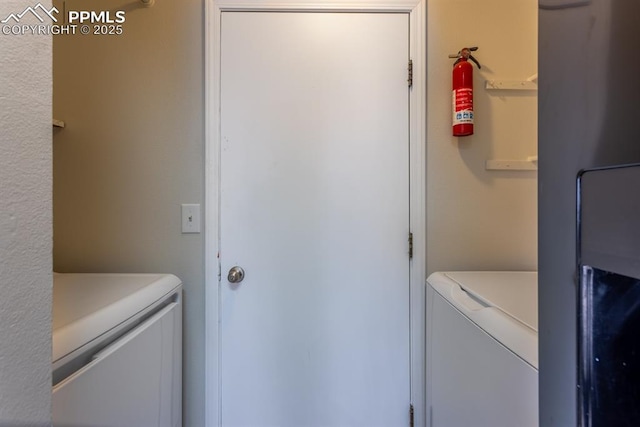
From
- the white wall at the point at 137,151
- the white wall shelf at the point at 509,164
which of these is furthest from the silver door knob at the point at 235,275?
the white wall shelf at the point at 509,164

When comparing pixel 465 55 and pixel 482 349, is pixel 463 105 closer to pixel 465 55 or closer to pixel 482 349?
pixel 465 55

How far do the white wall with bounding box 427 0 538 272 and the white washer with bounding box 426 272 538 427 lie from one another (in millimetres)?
159

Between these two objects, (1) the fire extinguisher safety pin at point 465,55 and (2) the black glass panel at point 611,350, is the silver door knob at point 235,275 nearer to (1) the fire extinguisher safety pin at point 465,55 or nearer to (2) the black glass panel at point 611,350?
(2) the black glass panel at point 611,350

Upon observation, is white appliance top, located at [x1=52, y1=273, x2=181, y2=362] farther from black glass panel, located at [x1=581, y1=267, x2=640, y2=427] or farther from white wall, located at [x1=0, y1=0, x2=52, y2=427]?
black glass panel, located at [x1=581, y1=267, x2=640, y2=427]

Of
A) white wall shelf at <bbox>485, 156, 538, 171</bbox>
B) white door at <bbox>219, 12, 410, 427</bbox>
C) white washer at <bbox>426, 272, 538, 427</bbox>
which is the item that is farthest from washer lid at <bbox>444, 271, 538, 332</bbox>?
white wall shelf at <bbox>485, 156, 538, 171</bbox>

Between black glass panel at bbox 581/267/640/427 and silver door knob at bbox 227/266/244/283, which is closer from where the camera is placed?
black glass panel at bbox 581/267/640/427

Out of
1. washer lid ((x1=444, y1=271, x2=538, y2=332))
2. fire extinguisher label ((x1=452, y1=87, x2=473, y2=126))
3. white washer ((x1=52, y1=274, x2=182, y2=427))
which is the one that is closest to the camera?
white washer ((x1=52, y1=274, x2=182, y2=427))

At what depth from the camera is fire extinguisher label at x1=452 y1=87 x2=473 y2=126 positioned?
1.10 meters

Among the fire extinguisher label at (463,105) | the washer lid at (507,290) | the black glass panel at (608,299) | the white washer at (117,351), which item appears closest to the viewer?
the black glass panel at (608,299)

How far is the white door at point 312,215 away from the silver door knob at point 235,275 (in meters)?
0.03

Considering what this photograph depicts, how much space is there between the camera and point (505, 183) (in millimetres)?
1192

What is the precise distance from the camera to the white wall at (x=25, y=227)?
1.24ft

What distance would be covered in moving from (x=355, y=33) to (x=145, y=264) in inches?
54.5

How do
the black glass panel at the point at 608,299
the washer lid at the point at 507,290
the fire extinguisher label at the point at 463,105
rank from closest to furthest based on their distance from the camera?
1. the black glass panel at the point at 608,299
2. the washer lid at the point at 507,290
3. the fire extinguisher label at the point at 463,105
